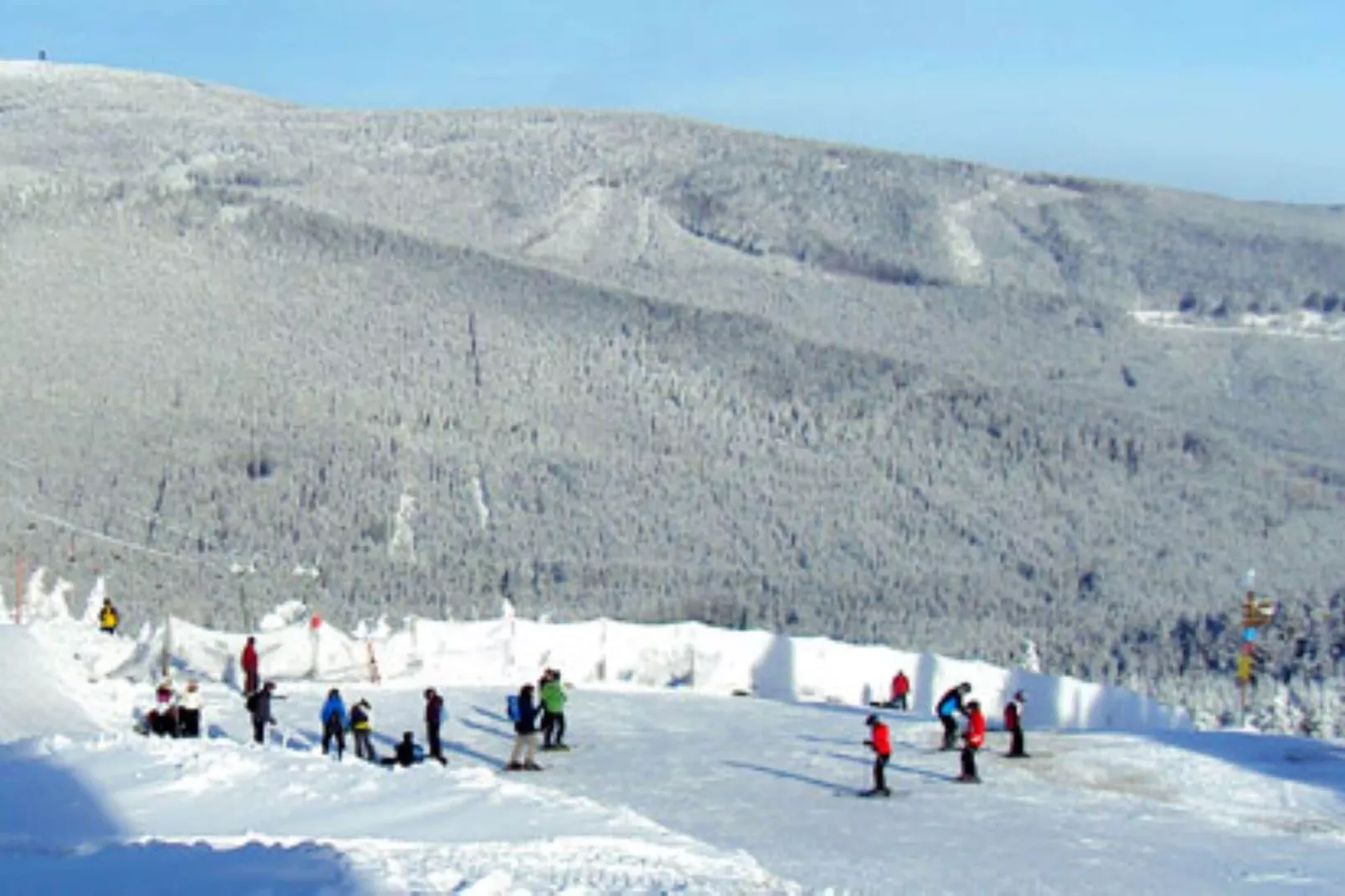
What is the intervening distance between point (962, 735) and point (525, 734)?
5.30m

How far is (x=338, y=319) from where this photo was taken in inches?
4301

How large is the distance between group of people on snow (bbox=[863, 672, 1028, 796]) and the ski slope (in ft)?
0.96

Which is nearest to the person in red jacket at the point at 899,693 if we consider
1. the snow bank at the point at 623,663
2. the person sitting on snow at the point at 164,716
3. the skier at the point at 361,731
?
the snow bank at the point at 623,663

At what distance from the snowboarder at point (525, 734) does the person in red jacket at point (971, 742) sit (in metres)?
4.92

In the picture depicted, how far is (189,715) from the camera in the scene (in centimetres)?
2881

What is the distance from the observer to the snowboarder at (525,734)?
93.1 ft

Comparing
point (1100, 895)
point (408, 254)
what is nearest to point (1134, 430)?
point (408, 254)

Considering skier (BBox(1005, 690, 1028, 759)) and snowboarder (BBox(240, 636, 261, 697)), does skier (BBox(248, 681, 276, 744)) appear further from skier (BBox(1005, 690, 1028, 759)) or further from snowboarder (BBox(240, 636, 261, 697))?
skier (BBox(1005, 690, 1028, 759))

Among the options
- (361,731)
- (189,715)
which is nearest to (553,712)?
(361,731)

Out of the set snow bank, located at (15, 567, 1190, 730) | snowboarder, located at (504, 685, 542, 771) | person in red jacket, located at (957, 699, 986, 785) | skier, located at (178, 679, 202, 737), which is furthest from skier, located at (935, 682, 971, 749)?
skier, located at (178, 679, 202, 737)

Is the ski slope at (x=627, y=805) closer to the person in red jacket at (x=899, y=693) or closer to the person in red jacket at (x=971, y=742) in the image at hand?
the person in red jacket at (x=971, y=742)

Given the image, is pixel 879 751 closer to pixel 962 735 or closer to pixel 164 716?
pixel 962 735

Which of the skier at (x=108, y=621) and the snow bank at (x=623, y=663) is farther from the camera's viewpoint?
the skier at (x=108, y=621)

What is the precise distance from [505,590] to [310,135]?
79.0 metres
